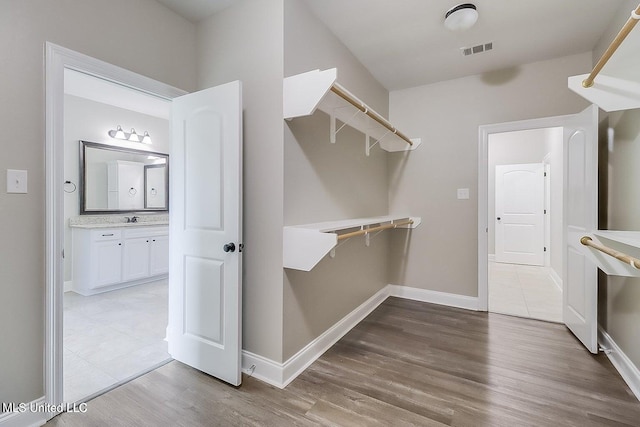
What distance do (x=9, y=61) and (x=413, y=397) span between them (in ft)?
9.44

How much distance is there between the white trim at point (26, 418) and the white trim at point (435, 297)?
3.26 meters

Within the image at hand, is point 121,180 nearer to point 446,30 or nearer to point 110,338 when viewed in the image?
point 110,338

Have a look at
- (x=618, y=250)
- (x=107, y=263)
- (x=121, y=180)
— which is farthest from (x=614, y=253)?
(x=121, y=180)

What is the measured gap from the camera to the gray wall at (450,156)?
118 inches

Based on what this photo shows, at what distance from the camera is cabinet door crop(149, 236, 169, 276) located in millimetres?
4367

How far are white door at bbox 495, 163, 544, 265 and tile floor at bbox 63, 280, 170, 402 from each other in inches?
241

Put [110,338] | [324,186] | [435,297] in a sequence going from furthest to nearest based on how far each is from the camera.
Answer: [435,297], [110,338], [324,186]

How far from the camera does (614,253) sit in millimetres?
1451

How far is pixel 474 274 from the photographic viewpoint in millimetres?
3268

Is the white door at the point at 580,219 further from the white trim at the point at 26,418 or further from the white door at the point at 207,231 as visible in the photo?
the white trim at the point at 26,418

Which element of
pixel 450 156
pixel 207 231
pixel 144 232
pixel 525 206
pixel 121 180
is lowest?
pixel 144 232

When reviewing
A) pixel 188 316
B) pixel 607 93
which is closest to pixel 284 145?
pixel 188 316

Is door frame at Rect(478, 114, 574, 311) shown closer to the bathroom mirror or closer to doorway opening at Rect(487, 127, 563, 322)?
doorway opening at Rect(487, 127, 563, 322)

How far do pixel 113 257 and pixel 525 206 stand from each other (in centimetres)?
709
